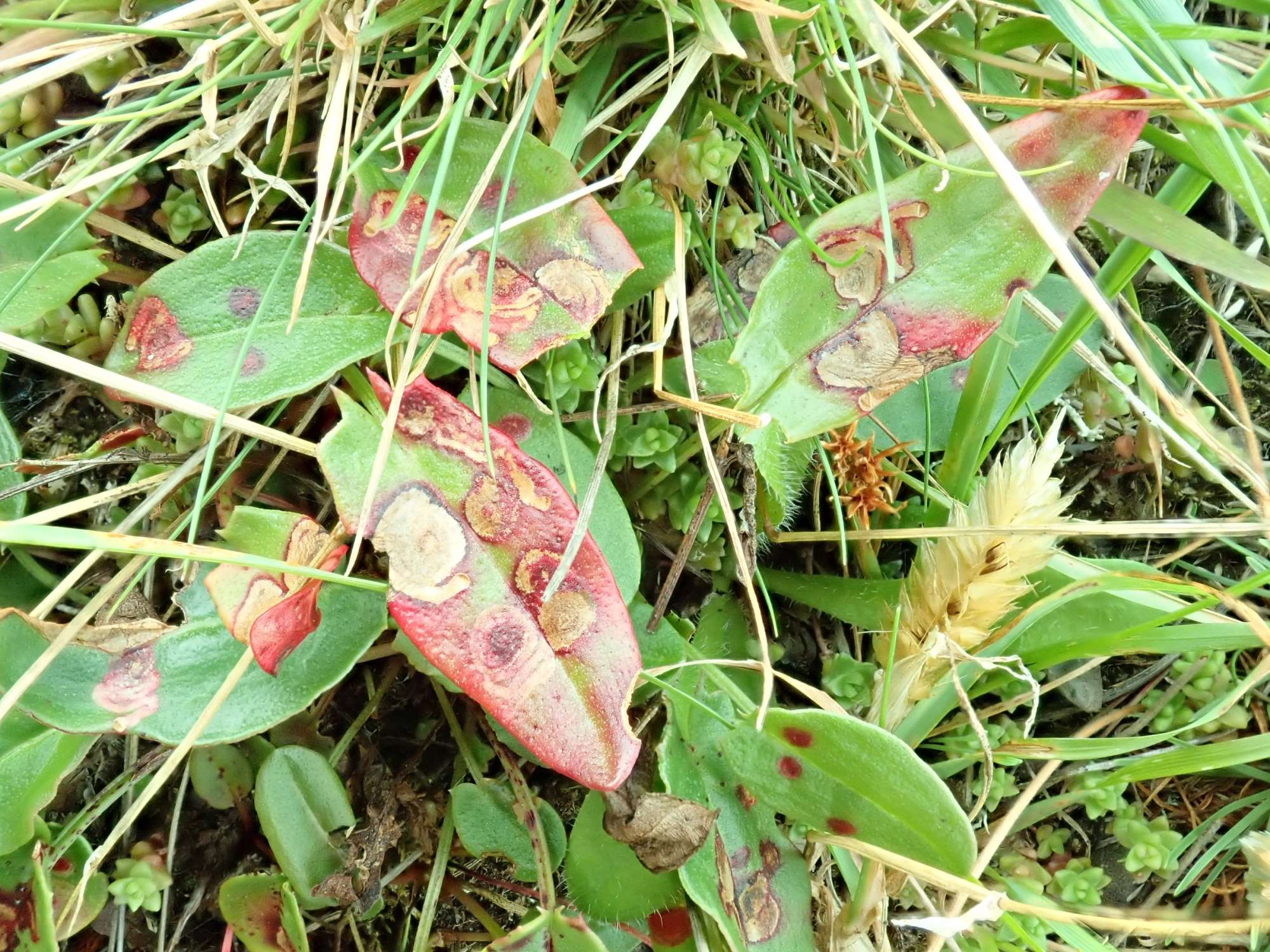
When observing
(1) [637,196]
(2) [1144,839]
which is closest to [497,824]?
(1) [637,196]

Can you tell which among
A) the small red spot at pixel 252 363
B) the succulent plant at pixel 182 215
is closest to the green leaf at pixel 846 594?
the small red spot at pixel 252 363

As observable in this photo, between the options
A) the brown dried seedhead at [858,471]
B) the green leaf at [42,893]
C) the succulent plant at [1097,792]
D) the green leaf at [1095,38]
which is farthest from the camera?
the succulent plant at [1097,792]

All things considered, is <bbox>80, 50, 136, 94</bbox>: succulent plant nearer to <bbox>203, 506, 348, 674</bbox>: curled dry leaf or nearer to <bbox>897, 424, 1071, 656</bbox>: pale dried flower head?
<bbox>203, 506, 348, 674</bbox>: curled dry leaf

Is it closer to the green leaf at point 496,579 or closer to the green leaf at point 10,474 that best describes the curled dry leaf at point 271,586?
the green leaf at point 496,579

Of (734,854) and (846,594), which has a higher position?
(846,594)

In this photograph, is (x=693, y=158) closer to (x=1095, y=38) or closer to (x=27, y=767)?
(x=1095, y=38)
